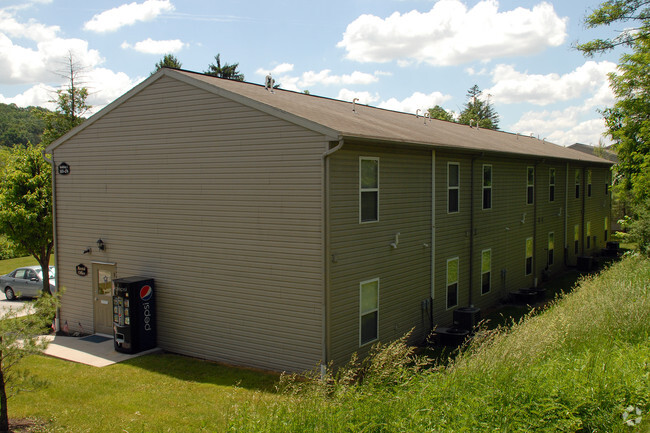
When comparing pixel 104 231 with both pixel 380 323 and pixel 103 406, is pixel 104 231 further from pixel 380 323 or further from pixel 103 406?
pixel 380 323

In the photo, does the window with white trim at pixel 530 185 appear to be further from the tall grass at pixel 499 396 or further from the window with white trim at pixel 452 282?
the tall grass at pixel 499 396

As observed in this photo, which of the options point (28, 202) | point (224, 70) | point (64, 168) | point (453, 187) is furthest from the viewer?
point (224, 70)

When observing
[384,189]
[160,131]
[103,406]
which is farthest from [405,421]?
[160,131]

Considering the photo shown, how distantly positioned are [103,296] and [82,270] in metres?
1.03

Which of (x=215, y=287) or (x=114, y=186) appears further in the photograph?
(x=114, y=186)

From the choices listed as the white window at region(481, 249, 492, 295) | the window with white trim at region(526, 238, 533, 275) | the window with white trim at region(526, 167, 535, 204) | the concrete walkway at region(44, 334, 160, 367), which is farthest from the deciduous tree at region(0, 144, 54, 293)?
the window with white trim at region(526, 167, 535, 204)

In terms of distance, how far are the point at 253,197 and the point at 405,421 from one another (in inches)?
245

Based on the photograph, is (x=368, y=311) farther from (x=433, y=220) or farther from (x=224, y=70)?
(x=224, y=70)

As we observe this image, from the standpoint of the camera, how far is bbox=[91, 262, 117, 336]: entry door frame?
44.7ft

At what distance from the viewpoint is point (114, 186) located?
13.4 metres

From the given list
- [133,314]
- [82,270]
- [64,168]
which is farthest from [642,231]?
[64,168]

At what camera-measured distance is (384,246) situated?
38.4ft

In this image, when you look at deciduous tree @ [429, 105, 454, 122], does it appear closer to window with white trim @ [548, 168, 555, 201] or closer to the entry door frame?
window with white trim @ [548, 168, 555, 201]

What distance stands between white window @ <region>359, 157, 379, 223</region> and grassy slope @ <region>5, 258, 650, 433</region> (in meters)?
3.75
